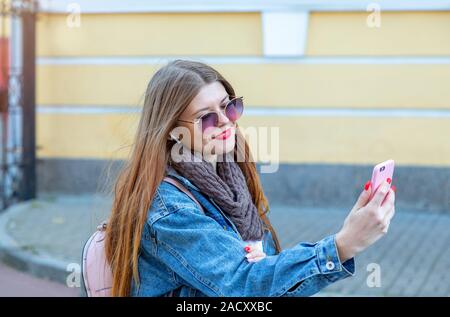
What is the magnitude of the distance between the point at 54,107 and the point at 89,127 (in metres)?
0.45

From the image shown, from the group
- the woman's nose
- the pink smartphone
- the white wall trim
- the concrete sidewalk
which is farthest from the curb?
the pink smartphone

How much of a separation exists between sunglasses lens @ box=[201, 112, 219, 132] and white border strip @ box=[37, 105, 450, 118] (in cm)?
540

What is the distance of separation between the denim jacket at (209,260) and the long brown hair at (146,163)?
0.09ft

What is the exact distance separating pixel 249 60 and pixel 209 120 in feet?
19.9

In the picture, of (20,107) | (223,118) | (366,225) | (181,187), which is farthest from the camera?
(20,107)

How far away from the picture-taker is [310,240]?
6867 millimetres

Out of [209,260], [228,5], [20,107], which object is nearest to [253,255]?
[209,260]

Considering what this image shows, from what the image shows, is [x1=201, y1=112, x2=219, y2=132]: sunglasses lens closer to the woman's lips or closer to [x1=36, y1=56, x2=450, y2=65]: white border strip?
the woman's lips

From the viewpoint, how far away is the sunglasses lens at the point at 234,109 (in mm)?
2390

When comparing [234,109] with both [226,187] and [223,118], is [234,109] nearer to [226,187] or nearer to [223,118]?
[223,118]

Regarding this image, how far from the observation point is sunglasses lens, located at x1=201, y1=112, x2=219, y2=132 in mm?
2320

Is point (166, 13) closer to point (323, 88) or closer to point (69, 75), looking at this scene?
Result: point (69, 75)

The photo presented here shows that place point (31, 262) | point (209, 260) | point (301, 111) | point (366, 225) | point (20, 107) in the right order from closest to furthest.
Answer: point (366, 225) < point (209, 260) < point (31, 262) < point (301, 111) < point (20, 107)
